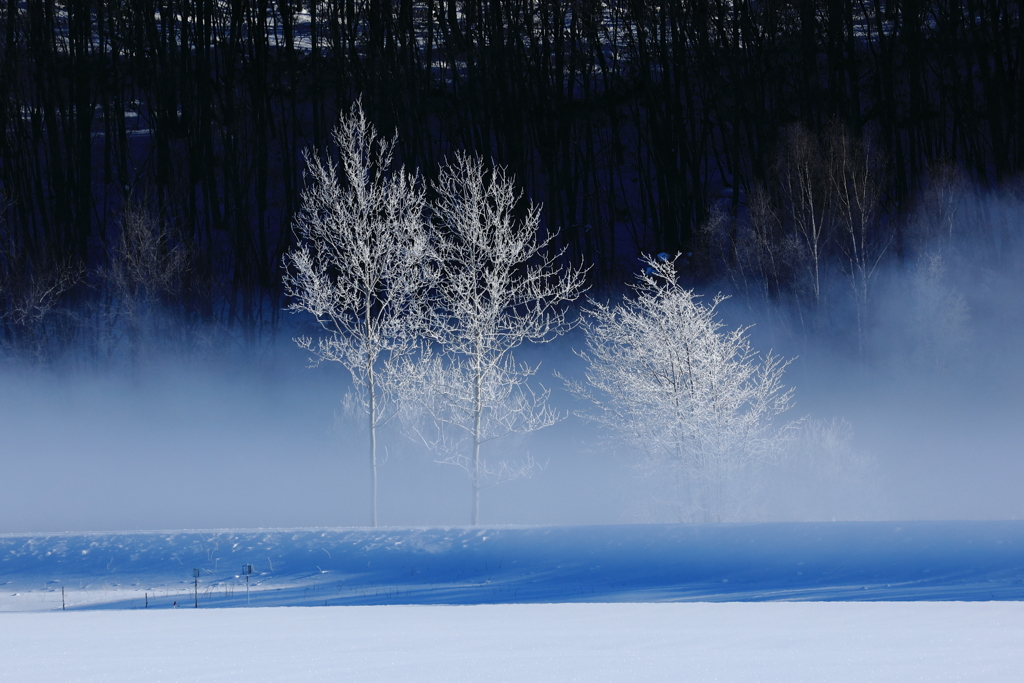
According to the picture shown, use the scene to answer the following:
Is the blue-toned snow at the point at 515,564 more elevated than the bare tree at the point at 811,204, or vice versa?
the bare tree at the point at 811,204

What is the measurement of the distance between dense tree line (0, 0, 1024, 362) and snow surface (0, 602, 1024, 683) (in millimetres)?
20248

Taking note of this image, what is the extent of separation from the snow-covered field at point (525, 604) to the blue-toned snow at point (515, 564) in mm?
23

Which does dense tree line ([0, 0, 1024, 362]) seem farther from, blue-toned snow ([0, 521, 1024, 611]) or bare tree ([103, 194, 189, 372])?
blue-toned snow ([0, 521, 1024, 611])

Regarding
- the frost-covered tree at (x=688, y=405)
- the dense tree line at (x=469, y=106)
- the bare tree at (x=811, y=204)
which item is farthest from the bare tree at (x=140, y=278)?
the bare tree at (x=811, y=204)

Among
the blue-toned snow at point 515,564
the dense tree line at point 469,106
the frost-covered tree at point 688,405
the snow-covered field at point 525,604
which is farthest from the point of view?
the dense tree line at point 469,106

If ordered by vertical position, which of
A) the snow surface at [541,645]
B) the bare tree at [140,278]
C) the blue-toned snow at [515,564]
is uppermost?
the bare tree at [140,278]

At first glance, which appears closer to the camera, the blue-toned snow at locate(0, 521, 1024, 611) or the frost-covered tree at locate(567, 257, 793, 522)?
the blue-toned snow at locate(0, 521, 1024, 611)

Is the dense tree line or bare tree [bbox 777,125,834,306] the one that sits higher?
the dense tree line

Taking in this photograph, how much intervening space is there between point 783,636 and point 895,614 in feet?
4.25

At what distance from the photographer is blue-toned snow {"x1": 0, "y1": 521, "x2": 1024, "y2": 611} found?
8594mm

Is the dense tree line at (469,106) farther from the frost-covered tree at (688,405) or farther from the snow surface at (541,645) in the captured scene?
the snow surface at (541,645)

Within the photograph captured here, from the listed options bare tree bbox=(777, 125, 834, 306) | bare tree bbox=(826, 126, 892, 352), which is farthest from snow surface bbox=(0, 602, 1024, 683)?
bare tree bbox=(826, 126, 892, 352)

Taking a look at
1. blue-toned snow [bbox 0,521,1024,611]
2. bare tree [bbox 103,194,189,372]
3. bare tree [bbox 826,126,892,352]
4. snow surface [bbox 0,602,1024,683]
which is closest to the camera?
snow surface [bbox 0,602,1024,683]

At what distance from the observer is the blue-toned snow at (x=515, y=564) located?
859cm
